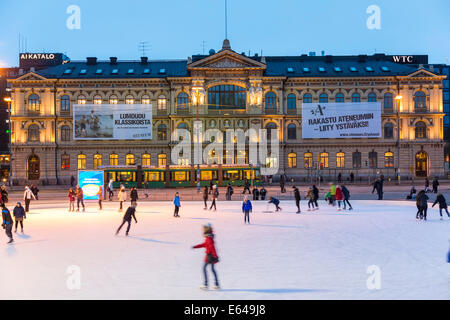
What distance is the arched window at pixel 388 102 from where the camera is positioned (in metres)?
64.9

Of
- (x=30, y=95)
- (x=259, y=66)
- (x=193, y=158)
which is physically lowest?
(x=193, y=158)

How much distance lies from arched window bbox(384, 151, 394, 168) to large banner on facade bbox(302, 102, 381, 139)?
3.38 metres

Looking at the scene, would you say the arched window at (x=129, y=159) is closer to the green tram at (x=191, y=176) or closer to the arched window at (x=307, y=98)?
the green tram at (x=191, y=176)

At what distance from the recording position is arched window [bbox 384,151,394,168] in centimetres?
6475

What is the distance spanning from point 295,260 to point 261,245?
2.72 meters

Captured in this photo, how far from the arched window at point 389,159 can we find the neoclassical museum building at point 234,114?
220 millimetres

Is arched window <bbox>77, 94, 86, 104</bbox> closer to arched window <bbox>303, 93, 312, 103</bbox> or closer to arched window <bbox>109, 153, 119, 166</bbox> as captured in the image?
arched window <bbox>109, 153, 119, 166</bbox>

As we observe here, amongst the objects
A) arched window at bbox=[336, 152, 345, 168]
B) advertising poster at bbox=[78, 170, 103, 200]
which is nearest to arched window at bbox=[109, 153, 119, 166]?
advertising poster at bbox=[78, 170, 103, 200]

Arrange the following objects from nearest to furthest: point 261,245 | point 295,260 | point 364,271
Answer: point 364,271
point 295,260
point 261,245

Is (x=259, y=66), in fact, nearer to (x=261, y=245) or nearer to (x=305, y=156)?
(x=305, y=156)

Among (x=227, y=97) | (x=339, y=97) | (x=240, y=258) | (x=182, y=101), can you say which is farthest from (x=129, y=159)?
(x=240, y=258)

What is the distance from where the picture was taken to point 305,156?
65.2 m

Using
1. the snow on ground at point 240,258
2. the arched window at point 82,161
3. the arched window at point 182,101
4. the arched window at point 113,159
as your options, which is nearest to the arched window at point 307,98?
the arched window at point 182,101
